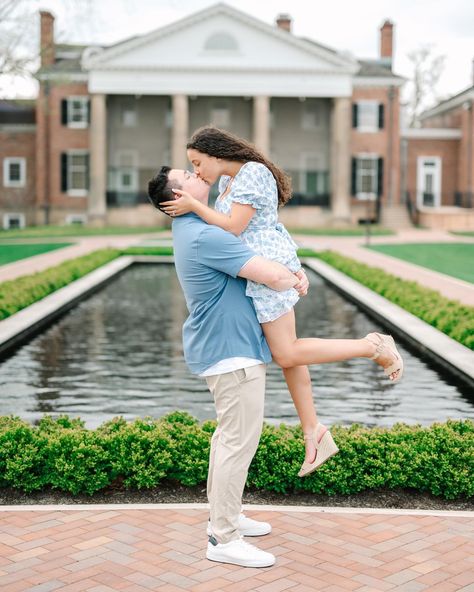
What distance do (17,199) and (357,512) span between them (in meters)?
47.7

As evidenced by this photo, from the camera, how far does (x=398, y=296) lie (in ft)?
53.5

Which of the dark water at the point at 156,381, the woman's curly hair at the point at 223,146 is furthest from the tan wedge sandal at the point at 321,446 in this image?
the dark water at the point at 156,381

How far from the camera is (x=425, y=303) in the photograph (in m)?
15.0

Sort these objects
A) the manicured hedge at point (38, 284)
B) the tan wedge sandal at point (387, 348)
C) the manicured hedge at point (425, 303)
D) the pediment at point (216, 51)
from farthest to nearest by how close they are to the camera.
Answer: the pediment at point (216, 51), the manicured hedge at point (38, 284), the manicured hedge at point (425, 303), the tan wedge sandal at point (387, 348)

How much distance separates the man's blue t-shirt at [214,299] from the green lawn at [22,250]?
22.2m

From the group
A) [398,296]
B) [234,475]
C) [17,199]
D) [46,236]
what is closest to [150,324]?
[398,296]

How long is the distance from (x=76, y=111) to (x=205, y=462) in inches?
1807

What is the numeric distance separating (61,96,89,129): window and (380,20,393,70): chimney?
16660mm

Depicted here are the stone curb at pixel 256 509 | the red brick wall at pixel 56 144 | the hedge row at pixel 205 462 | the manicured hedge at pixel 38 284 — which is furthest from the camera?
the red brick wall at pixel 56 144

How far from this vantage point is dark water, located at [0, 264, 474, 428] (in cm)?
875

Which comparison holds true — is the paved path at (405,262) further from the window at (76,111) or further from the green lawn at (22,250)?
the window at (76,111)

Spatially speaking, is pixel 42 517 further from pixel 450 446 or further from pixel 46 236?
pixel 46 236

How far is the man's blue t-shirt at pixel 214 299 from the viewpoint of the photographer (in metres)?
4.42

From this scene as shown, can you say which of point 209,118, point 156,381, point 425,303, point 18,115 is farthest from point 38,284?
A: point 18,115
